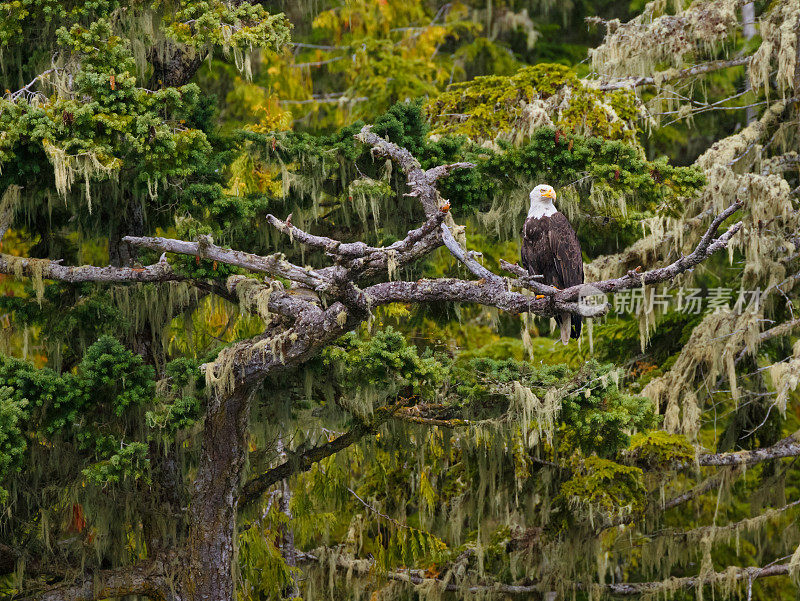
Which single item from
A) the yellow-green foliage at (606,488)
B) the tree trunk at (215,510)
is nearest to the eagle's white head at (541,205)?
the yellow-green foliage at (606,488)

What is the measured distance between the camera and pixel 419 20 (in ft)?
47.0

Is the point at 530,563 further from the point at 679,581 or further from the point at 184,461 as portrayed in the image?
the point at 184,461

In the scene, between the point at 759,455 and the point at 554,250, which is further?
the point at 759,455

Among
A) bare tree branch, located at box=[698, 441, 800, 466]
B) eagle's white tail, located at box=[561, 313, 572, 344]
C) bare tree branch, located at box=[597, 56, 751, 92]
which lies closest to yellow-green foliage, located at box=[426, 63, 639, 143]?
bare tree branch, located at box=[597, 56, 751, 92]

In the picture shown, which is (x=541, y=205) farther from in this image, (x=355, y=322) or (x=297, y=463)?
(x=297, y=463)

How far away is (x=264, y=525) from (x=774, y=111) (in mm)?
5289

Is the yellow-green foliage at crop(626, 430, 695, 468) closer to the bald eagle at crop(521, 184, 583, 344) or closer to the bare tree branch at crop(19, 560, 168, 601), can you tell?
the bald eagle at crop(521, 184, 583, 344)

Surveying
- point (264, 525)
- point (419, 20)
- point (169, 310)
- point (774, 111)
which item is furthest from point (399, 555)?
point (419, 20)

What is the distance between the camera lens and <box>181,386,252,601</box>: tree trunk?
6738 millimetres

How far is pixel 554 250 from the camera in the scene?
23.9 feet

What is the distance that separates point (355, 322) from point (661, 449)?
319 centimetres

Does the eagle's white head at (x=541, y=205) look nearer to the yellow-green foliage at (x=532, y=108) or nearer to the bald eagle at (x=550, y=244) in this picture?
the bald eagle at (x=550, y=244)

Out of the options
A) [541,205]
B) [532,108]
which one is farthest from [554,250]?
[532,108]

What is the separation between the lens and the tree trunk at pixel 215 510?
6.74 metres
